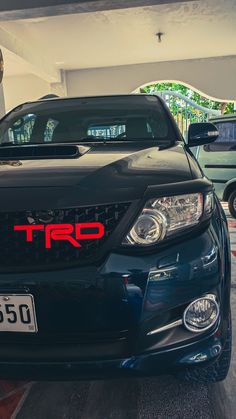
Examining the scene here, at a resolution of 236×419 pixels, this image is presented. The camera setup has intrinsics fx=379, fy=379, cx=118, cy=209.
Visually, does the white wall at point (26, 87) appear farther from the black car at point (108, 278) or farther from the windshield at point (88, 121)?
the black car at point (108, 278)

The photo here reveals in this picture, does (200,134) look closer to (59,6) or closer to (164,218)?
(164,218)

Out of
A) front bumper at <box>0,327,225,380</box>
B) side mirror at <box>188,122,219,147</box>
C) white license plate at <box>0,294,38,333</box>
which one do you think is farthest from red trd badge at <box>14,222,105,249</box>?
side mirror at <box>188,122,219,147</box>

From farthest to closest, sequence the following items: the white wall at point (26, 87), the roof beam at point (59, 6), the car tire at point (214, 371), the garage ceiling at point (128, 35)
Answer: the white wall at point (26, 87)
the garage ceiling at point (128, 35)
the roof beam at point (59, 6)
the car tire at point (214, 371)

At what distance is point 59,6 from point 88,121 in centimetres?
403

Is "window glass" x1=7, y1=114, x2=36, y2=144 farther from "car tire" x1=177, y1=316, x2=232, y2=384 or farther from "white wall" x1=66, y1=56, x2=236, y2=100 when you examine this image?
"white wall" x1=66, y1=56, x2=236, y2=100

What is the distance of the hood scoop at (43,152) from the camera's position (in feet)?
5.45

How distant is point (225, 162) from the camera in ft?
20.1

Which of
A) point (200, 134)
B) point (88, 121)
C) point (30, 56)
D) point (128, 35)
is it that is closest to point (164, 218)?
point (200, 134)

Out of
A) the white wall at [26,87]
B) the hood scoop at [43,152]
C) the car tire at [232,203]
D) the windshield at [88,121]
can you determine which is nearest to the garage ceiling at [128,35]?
the white wall at [26,87]

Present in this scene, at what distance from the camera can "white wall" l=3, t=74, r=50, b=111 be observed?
12098 mm

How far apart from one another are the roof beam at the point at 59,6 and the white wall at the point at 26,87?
242 inches

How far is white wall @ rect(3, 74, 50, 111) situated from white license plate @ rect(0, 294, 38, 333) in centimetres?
1167

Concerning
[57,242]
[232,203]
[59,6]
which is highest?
[59,6]

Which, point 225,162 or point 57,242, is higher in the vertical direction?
point 57,242
